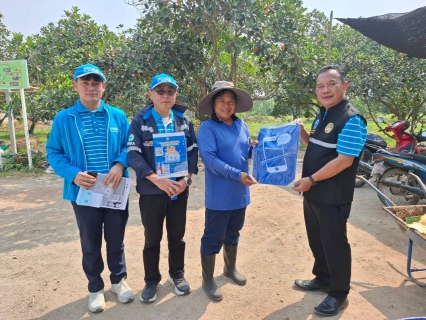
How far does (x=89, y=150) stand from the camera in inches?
97.0

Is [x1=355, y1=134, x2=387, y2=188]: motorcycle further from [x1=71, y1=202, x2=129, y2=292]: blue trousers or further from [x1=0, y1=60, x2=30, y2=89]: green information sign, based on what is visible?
[x1=0, y1=60, x2=30, y2=89]: green information sign

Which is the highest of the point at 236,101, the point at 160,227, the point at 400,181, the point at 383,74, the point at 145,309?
the point at 383,74

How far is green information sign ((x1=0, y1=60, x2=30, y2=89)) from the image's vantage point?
7.55m

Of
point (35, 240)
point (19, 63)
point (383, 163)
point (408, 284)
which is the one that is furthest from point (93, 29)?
point (408, 284)

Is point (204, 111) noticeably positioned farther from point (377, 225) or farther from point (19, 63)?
point (19, 63)

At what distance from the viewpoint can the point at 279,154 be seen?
97.3 inches

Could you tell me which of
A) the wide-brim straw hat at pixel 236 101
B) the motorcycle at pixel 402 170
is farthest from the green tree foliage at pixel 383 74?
the wide-brim straw hat at pixel 236 101

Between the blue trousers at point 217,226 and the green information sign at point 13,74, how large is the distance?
22.5 feet

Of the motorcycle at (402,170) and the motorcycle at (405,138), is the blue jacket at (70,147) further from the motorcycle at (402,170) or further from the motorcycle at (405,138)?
the motorcycle at (405,138)

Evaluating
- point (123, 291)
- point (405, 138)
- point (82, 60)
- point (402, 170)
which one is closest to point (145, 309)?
point (123, 291)

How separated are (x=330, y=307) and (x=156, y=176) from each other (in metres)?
1.67

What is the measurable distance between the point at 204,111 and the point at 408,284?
94.0 inches

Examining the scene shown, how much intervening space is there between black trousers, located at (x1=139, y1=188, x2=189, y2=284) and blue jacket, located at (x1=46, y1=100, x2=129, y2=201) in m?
0.40

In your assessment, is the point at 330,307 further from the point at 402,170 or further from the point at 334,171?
the point at 402,170
